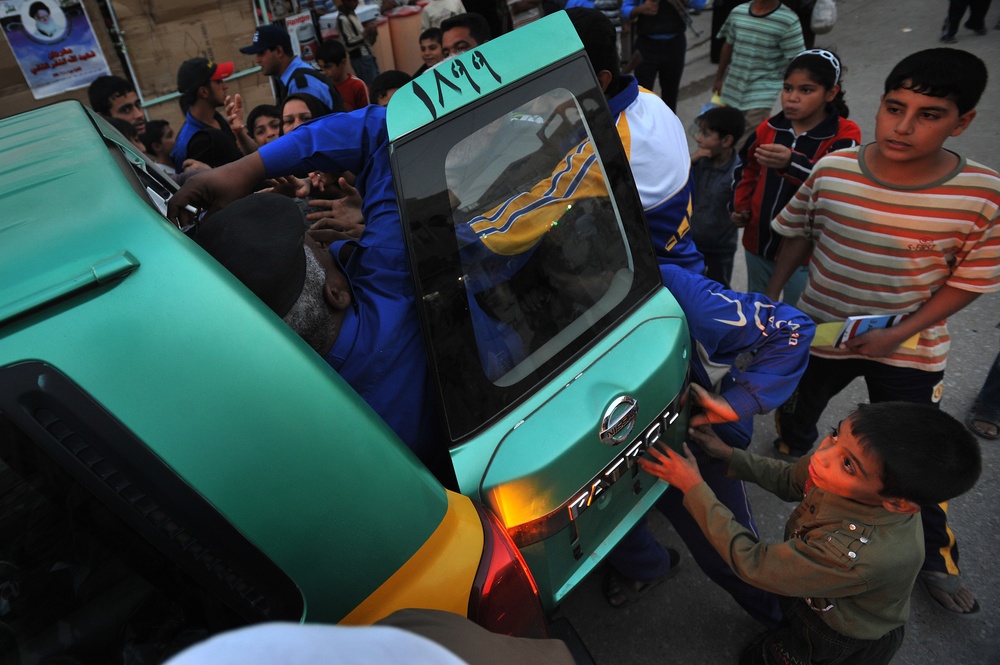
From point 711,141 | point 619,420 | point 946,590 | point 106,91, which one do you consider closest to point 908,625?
point 946,590

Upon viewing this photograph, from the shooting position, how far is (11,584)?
1098 mm

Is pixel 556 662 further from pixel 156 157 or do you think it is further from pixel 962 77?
pixel 156 157

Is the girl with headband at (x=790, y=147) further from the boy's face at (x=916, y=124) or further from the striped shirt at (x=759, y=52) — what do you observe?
the striped shirt at (x=759, y=52)

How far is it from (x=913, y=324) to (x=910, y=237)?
30cm

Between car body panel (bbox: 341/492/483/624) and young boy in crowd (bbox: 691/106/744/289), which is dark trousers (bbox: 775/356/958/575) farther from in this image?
car body panel (bbox: 341/492/483/624)

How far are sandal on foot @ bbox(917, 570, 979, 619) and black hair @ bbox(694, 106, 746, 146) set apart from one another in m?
2.12

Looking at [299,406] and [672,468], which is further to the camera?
[672,468]

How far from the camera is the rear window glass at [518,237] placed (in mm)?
1448

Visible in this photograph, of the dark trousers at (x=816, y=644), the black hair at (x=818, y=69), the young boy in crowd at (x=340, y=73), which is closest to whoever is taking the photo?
the dark trousers at (x=816, y=644)

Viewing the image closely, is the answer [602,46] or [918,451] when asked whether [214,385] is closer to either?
[918,451]

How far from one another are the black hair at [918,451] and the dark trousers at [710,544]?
60 cm

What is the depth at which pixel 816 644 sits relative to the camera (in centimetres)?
180

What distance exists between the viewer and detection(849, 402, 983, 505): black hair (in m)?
1.48

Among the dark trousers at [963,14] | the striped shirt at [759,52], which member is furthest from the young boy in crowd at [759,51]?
the dark trousers at [963,14]
